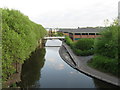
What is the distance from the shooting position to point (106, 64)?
20250 mm

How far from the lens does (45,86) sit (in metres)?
17.0

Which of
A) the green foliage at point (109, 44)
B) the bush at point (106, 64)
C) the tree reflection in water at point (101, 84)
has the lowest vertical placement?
the tree reflection in water at point (101, 84)

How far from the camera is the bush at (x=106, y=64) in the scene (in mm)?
18831

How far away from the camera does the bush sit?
61.8 ft

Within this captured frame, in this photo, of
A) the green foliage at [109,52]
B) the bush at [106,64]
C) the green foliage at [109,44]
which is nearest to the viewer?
the bush at [106,64]

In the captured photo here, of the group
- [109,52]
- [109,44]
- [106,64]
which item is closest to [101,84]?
[106,64]

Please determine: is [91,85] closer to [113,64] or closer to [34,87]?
[113,64]

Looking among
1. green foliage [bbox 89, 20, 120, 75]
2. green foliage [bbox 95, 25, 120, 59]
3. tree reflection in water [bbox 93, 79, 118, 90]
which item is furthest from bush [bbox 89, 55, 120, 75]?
tree reflection in water [bbox 93, 79, 118, 90]

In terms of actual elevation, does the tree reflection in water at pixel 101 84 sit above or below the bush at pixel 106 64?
below

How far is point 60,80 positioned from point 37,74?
16.6 ft

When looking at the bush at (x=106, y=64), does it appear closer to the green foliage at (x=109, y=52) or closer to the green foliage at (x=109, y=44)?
the green foliage at (x=109, y=52)

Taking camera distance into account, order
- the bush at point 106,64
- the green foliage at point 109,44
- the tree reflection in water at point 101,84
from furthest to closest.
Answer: the green foliage at point 109,44 → the bush at point 106,64 → the tree reflection in water at point 101,84

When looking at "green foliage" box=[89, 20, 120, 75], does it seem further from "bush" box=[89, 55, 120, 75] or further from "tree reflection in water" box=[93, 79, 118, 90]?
"tree reflection in water" box=[93, 79, 118, 90]

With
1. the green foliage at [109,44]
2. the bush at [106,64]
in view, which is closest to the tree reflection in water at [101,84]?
the bush at [106,64]
